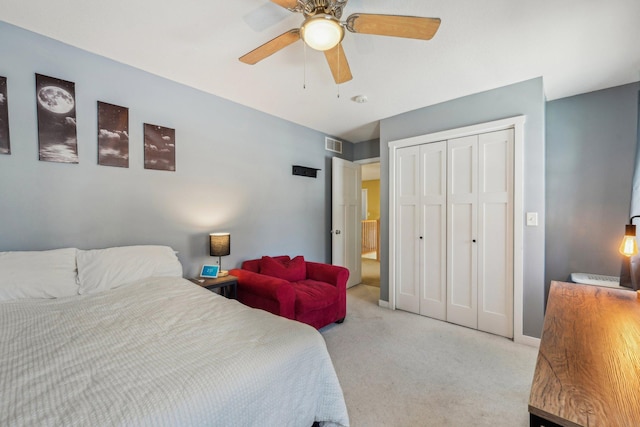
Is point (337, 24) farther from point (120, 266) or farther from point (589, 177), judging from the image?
point (589, 177)

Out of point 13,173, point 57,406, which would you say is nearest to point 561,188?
point 57,406

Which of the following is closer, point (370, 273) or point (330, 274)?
point (330, 274)

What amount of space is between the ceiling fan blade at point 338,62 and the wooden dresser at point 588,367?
1833 millimetres

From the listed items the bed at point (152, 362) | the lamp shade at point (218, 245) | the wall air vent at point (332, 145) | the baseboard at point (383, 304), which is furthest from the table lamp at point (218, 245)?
the wall air vent at point (332, 145)

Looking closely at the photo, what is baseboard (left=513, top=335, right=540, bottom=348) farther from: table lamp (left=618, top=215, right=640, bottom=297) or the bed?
the bed

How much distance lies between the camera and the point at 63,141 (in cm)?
196

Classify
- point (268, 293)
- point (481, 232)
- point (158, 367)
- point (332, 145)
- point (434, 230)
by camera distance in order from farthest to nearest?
1. point (332, 145)
2. point (434, 230)
3. point (481, 232)
4. point (268, 293)
5. point (158, 367)

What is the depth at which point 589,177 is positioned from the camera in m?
2.62

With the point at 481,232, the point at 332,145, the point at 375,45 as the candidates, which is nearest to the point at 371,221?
the point at 332,145

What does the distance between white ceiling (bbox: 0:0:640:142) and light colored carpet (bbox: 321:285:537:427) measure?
248 centimetres

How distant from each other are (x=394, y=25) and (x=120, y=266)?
2423mm

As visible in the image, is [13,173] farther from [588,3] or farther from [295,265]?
[588,3]

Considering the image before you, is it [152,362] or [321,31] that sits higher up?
[321,31]

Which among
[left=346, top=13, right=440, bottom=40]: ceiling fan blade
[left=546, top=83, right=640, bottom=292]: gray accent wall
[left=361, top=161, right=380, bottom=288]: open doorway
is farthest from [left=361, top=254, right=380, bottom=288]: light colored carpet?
[left=346, top=13, right=440, bottom=40]: ceiling fan blade
